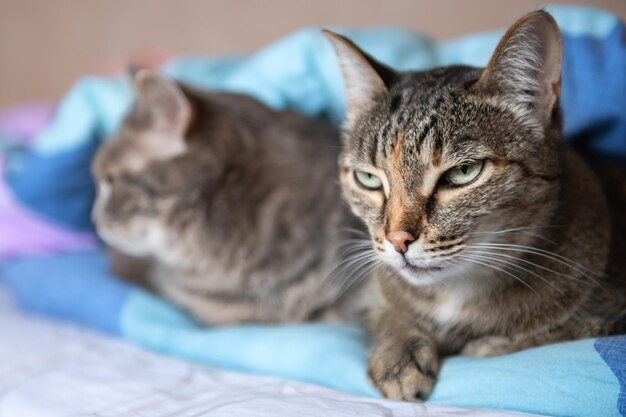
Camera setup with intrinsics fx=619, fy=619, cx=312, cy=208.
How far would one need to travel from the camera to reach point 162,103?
4.84ft

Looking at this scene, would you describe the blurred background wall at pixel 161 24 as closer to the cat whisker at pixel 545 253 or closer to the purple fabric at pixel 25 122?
the purple fabric at pixel 25 122

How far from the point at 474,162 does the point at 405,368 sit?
0.35 meters

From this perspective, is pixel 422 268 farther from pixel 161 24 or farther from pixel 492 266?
pixel 161 24

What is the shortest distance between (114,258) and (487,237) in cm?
114

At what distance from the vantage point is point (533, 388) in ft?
2.94

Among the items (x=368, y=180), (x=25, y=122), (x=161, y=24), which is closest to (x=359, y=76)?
(x=368, y=180)

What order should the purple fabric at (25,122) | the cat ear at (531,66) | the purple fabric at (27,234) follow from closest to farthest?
1. the cat ear at (531,66)
2. the purple fabric at (27,234)
3. the purple fabric at (25,122)

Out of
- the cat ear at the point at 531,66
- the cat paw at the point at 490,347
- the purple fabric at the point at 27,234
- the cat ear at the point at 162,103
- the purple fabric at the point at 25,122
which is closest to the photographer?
the cat ear at the point at 531,66

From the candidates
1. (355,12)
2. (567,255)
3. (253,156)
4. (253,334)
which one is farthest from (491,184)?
(355,12)

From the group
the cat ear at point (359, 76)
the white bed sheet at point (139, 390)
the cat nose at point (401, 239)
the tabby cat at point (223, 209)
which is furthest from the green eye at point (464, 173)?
the tabby cat at point (223, 209)

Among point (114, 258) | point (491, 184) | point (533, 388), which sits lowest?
point (114, 258)

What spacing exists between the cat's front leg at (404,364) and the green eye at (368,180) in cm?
26

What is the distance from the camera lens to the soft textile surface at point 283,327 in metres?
0.92

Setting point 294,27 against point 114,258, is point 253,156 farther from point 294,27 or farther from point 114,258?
point 294,27
